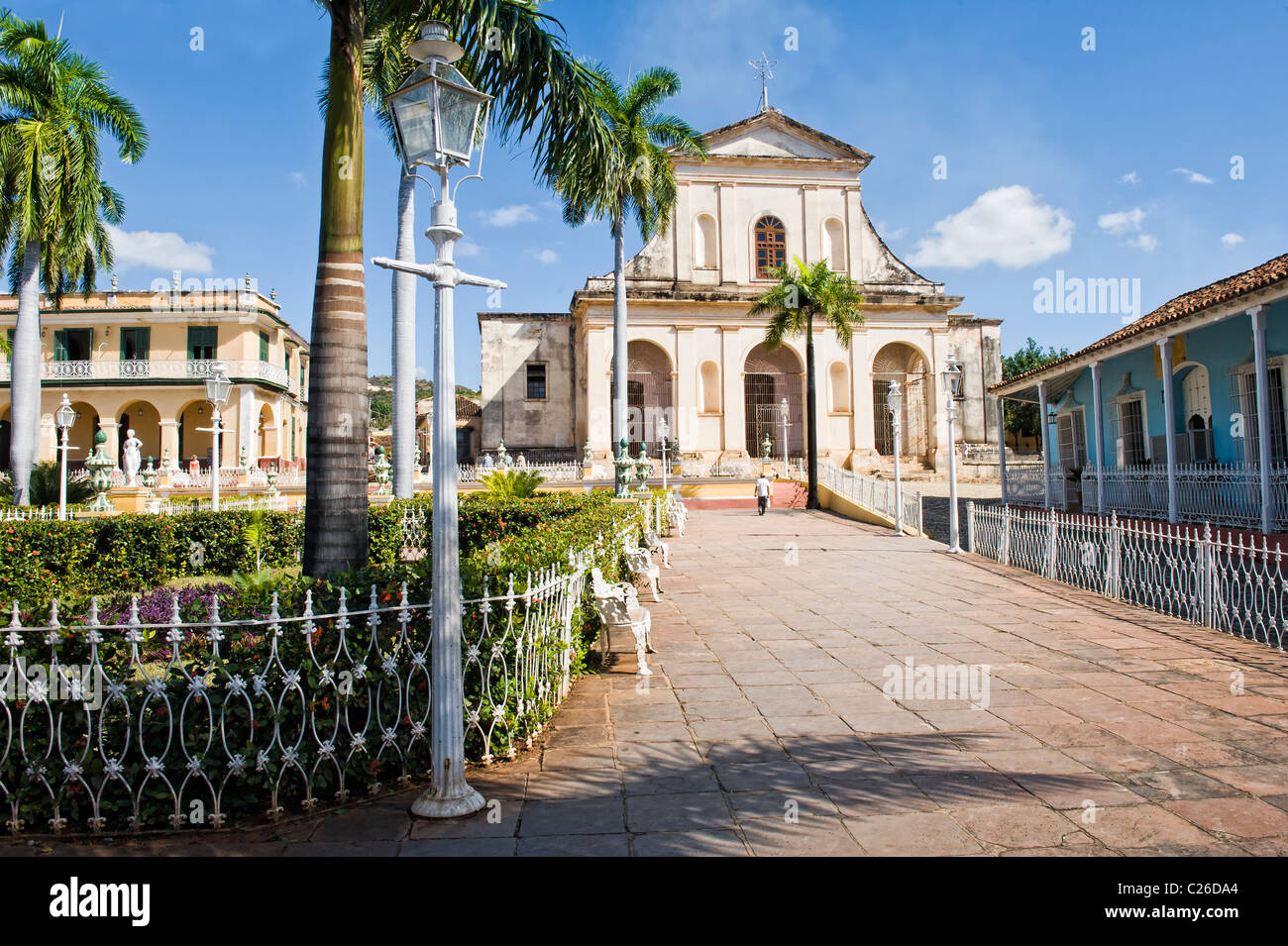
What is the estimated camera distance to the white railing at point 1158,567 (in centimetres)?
711

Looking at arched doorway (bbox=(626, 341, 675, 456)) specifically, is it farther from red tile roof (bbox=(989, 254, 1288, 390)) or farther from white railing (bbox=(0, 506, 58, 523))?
white railing (bbox=(0, 506, 58, 523))

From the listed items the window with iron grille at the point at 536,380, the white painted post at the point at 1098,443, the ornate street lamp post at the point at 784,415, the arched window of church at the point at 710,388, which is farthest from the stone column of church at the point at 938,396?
the window with iron grille at the point at 536,380

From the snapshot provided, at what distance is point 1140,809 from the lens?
351 cm

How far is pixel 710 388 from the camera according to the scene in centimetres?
3142

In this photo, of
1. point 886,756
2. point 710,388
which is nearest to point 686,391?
point 710,388

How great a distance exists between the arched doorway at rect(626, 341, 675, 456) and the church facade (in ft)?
0.18

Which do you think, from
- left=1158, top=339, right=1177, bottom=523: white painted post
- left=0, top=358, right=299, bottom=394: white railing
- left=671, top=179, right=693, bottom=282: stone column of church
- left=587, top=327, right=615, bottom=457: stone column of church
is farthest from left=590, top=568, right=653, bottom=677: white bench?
left=0, top=358, right=299, bottom=394: white railing

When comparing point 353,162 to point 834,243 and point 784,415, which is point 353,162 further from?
point 834,243

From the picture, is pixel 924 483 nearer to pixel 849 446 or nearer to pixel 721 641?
pixel 849 446

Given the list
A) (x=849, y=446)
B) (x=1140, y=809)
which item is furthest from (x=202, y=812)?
(x=849, y=446)

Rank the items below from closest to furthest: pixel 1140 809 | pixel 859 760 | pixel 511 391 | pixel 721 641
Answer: pixel 1140 809 → pixel 859 760 → pixel 721 641 → pixel 511 391

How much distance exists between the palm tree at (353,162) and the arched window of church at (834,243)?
90.4 feet

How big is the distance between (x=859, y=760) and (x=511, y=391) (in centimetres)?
3179

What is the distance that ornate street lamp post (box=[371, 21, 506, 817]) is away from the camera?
365 centimetres
